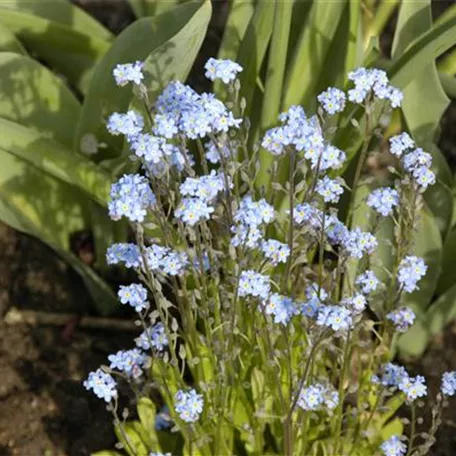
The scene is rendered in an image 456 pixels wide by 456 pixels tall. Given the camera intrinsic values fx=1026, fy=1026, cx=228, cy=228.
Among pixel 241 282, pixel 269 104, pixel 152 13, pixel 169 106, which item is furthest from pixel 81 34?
pixel 241 282

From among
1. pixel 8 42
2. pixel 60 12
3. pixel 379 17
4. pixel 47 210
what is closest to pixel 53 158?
pixel 47 210

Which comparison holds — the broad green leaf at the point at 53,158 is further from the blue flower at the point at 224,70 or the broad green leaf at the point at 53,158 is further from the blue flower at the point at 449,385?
the blue flower at the point at 449,385

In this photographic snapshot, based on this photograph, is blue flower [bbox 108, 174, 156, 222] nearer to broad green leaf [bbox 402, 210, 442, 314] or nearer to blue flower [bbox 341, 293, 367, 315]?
blue flower [bbox 341, 293, 367, 315]

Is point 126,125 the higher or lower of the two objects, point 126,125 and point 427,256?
the higher

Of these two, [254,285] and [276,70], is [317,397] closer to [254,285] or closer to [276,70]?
[254,285]

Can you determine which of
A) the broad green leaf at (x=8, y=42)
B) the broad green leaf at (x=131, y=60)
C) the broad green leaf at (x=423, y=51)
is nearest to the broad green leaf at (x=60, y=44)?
the broad green leaf at (x=8, y=42)

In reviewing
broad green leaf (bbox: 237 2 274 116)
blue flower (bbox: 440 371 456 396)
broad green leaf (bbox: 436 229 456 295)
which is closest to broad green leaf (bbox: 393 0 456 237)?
broad green leaf (bbox: 436 229 456 295)
